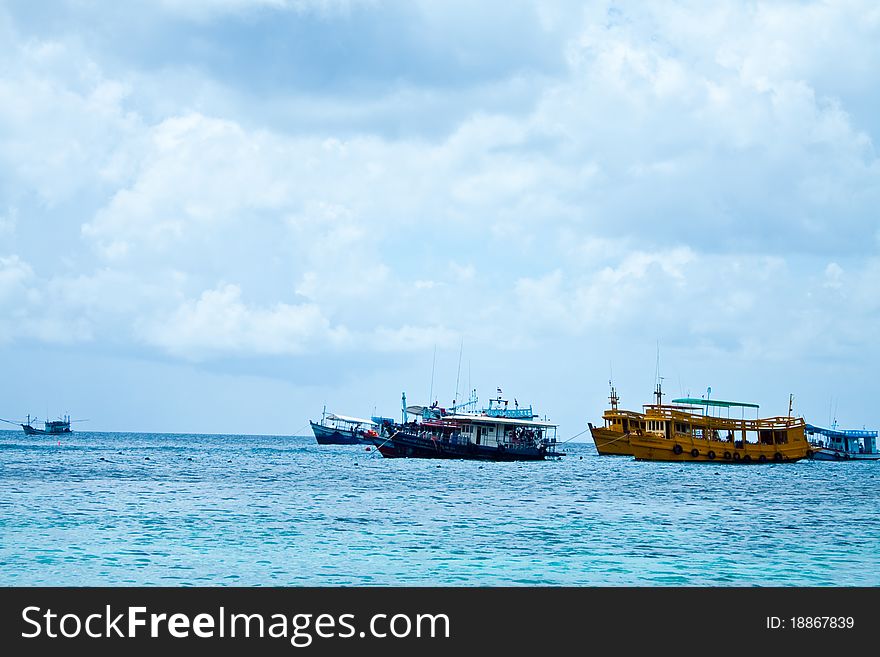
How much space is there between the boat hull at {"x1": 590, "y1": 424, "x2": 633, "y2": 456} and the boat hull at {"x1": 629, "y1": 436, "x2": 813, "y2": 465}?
9.64m

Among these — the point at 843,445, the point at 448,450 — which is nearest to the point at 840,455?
the point at 843,445

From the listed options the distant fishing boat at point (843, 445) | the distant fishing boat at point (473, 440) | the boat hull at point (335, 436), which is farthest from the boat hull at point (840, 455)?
the boat hull at point (335, 436)

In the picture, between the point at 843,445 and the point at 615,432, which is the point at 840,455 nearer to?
the point at 843,445

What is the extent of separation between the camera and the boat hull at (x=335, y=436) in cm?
13838

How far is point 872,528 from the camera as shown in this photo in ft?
113

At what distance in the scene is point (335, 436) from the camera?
140375 mm

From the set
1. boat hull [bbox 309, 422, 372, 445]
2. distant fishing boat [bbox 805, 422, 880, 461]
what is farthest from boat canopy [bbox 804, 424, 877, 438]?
boat hull [bbox 309, 422, 372, 445]

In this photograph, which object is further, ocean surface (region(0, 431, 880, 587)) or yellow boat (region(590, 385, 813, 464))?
yellow boat (region(590, 385, 813, 464))

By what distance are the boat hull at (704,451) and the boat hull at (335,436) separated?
62.5 m

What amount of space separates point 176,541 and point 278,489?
22788 mm

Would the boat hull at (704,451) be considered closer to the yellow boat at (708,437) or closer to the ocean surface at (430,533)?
the yellow boat at (708,437)

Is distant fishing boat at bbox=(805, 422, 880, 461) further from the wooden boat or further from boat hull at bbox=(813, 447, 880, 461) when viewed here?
the wooden boat

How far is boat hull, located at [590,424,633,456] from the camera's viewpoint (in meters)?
93.8
